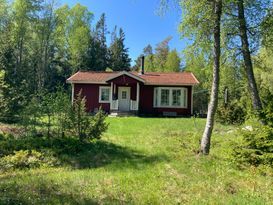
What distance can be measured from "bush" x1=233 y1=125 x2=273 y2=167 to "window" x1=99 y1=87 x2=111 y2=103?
1674 cm

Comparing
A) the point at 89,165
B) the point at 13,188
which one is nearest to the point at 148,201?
the point at 13,188

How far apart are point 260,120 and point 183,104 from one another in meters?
15.5

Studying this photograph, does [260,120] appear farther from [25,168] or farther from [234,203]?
[25,168]

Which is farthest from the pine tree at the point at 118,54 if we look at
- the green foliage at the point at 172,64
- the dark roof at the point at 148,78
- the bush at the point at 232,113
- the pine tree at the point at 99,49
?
the bush at the point at 232,113

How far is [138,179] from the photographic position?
6195 mm

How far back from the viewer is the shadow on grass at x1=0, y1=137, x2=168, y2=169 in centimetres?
786

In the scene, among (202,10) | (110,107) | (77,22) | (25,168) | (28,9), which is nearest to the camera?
(25,168)

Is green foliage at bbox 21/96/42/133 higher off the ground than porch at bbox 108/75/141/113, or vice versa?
porch at bbox 108/75/141/113

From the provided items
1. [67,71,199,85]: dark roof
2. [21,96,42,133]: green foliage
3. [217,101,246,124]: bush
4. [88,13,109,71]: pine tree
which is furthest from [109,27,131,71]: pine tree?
[21,96,42,133]: green foliage

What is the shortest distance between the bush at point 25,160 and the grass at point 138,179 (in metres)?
0.38

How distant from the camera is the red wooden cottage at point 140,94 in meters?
22.8

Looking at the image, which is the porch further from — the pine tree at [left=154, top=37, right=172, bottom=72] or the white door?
the pine tree at [left=154, top=37, right=172, bottom=72]

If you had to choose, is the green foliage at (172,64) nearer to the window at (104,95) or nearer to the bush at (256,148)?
the window at (104,95)

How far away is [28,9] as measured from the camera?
34.9 metres
